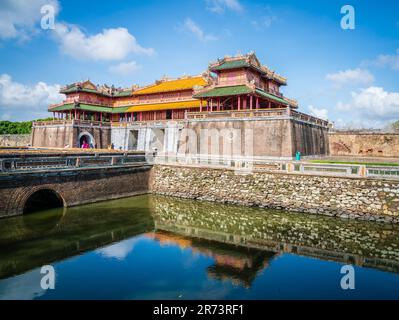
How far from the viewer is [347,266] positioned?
461 inches

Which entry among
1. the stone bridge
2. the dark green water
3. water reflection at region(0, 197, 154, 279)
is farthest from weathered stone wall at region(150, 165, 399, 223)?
water reflection at region(0, 197, 154, 279)

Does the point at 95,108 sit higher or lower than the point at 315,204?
higher

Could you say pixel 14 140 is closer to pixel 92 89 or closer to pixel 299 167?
pixel 92 89

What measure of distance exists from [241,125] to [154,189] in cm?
988

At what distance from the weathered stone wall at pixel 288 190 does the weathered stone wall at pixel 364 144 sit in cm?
1978

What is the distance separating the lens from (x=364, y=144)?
35.7m

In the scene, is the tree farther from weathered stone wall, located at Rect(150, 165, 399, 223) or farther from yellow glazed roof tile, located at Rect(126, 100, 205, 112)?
weathered stone wall, located at Rect(150, 165, 399, 223)

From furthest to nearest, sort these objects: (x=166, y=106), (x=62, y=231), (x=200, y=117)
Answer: (x=166, y=106)
(x=200, y=117)
(x=62, y=231)

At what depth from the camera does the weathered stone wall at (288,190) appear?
57.0 ft

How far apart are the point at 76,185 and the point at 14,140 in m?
50.7

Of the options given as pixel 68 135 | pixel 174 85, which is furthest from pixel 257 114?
pixel 68 135
